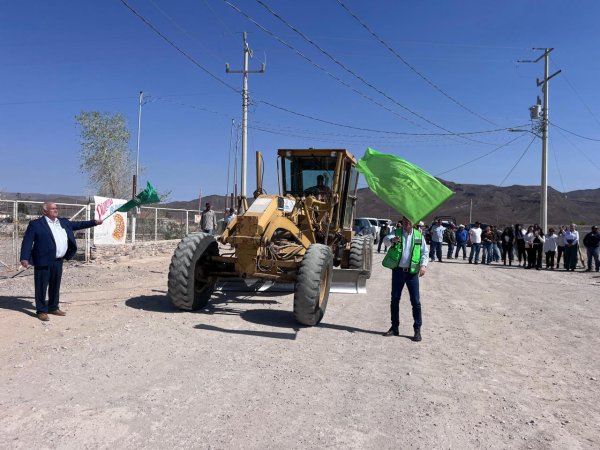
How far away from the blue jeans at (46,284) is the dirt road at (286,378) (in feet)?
0.85

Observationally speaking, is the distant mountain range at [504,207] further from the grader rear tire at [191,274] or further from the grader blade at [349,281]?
the grader rear tire at [191,274]

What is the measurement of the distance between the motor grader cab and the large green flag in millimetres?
1323

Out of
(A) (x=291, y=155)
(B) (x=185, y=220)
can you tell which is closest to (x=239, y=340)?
(A) (x=291, y=155)

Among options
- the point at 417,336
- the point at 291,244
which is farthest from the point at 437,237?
the point at 417,336

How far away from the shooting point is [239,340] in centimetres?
630

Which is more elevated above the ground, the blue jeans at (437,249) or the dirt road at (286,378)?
the blue jeans at (437,249)

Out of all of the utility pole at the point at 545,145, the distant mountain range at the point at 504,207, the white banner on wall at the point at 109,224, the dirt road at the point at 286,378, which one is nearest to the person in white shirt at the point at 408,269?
the dirt road at the point at 286,378

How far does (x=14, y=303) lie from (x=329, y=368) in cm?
551

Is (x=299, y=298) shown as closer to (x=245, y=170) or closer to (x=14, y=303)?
(x=14, y=303)

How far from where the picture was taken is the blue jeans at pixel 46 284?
274 inches

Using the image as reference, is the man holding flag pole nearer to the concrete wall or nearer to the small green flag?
the small green flag

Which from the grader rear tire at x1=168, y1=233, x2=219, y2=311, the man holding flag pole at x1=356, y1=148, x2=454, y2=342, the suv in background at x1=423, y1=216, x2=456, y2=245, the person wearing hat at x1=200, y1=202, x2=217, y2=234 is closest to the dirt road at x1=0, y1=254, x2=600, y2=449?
the grader rear tire at x1=168, y1=233, x2=219, y2=311

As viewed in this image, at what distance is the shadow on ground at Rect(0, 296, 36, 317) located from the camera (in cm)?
742

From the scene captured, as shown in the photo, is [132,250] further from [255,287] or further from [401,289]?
[401,289]
